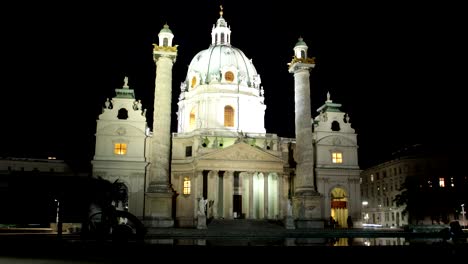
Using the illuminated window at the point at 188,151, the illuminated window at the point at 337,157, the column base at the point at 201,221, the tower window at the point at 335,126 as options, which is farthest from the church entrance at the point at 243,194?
the column base at the point at 201,221

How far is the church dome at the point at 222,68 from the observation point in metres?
80.4

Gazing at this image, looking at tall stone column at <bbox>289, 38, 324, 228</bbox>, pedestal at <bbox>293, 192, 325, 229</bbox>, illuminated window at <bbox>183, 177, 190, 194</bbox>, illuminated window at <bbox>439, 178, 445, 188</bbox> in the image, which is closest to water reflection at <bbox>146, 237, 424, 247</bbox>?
pedestal at <bbox>293, 192, 325, 229</bbox>

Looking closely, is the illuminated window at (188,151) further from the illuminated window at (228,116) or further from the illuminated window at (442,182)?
the illuminated window at (442,182)

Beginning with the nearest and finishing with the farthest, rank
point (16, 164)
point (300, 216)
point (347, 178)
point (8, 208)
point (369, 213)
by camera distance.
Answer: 1. point (8, 208)
2. point (300, 216)
3. point (347, 178)
4. point (16, 164)
5. point (369, 213)

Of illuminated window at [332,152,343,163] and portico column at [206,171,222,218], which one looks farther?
illuminated window at [332,152,343,163]

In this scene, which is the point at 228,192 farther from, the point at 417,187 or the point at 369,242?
the point at 369,242

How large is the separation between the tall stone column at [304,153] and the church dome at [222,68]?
1081 inches

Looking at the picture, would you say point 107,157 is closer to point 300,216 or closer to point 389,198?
point 300,216

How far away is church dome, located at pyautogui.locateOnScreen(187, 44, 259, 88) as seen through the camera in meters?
80.4

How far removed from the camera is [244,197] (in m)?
66.4

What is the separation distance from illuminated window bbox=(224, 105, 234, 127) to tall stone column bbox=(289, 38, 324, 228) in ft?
83.4

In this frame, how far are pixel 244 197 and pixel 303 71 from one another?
2179 cm

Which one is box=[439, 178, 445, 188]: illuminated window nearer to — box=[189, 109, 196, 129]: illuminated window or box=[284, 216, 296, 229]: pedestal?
box=[189, 109, 196, 129]: illuminated window

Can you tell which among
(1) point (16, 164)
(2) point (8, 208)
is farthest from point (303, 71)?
(1) point (16, 164)
